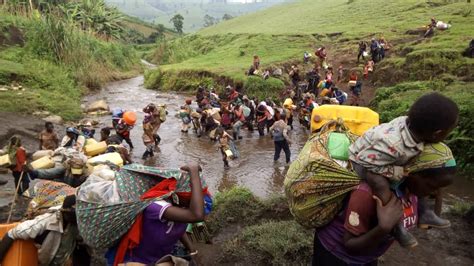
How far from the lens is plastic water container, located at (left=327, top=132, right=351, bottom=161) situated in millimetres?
2070

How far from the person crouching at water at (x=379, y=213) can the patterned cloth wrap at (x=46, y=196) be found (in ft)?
7.38

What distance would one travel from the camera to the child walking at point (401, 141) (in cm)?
167

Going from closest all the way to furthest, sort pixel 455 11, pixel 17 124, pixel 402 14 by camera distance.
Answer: pixel 17 124 → pixel 455 11 → pixel 402 14

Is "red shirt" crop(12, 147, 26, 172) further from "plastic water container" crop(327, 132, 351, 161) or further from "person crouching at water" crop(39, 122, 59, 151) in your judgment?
"plastic water container" crop(327, 132, 351, 161)

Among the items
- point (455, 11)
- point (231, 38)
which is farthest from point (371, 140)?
point (231, 38)

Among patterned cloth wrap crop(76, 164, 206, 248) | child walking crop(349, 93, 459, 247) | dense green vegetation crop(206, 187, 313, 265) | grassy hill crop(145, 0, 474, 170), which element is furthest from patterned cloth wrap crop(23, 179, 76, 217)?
grassy hill crop(145, 0, 474, 170)

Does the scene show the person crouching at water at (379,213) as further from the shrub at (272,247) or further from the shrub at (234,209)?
the shrub at (234,209)

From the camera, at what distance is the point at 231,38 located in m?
35.8

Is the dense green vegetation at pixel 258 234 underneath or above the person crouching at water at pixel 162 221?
underneath

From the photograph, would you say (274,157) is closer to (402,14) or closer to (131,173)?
(131,173)

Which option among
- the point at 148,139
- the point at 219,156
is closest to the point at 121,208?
the point at 148,139

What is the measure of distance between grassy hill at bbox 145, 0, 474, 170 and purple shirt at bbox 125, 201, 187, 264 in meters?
8.00

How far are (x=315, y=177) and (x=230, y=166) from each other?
312 inches

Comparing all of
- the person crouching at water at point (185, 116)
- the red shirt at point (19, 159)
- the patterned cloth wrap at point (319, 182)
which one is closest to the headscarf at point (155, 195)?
the patterned cloth wrap at point (319, 182)
